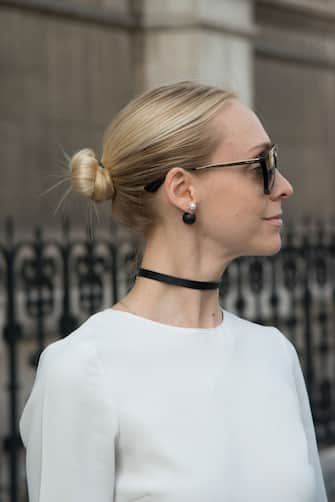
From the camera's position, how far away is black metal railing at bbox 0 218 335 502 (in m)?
5.38

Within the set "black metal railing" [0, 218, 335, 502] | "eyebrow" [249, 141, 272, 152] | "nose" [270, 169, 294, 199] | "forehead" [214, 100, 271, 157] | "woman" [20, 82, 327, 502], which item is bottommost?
"black metal railing" [0, 218, 335, 502]

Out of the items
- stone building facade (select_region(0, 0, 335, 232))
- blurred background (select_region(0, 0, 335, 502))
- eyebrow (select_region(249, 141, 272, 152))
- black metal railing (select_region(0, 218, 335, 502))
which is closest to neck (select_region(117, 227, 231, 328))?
eyebrow (select_region(249, 141, 272, 152))

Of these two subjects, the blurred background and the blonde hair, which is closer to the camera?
the blonde hair

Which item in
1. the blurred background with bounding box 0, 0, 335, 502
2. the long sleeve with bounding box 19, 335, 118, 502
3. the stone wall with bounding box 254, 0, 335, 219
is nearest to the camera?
the long sleeve with bounding box 19, 335, 118, 502

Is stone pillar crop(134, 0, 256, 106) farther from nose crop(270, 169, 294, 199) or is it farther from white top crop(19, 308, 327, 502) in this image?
white top crop(19, 308, 327, 502)

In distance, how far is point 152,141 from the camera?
2191 mm

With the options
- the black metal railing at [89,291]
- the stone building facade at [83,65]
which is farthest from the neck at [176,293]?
the stone building facade at [83,65]

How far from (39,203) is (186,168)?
649 cm

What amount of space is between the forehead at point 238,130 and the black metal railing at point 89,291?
5.05 feet

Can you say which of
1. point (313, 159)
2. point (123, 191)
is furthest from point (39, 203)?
point (123, 191)

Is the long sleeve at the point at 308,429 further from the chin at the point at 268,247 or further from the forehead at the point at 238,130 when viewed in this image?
the forehead at the point at 238,130

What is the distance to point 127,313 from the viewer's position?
87.3 inches

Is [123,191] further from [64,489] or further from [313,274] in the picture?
[313,274]

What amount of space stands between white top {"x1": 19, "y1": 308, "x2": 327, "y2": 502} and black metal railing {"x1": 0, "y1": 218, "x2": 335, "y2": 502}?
1548mm
